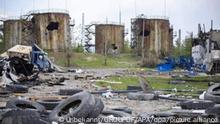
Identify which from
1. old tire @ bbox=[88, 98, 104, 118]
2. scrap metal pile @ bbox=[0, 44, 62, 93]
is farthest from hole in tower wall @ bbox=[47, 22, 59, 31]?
old tire @ bbox=[88, 98, 104, 118]

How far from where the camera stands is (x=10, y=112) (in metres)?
7.99

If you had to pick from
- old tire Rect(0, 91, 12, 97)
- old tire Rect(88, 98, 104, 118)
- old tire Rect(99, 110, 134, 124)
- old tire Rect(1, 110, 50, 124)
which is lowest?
old tire Rect(0, 91, 12, 97)

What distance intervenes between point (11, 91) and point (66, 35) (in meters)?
44.2

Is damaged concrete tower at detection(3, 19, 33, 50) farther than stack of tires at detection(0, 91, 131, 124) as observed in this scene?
Yes

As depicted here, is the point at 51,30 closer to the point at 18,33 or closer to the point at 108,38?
the point at 18,33

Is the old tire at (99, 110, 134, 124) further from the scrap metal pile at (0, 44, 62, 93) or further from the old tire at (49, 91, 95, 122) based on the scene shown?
the scrap metal pile at (0, 44, 62, 93)

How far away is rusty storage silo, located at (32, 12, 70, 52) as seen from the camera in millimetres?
59406

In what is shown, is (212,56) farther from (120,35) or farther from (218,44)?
(120,35)

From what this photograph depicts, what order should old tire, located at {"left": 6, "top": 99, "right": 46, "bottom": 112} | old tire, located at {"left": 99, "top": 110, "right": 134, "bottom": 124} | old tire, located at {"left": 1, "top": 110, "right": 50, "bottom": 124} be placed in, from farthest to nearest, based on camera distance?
old tire, located at {"left": 6, "top": 99, "right": 46, "bottom": 112}, old tire, located at {"left": 99, "top": 110, "right": 134, "bottom": 124}, old tire, located at {"left": 1, "top": 110, "right": 50, "bottom": 124}

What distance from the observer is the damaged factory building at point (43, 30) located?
195ft

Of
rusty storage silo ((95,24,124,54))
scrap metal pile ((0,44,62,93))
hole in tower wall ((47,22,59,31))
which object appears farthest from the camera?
rusty storage silo ((95,24,124,54))

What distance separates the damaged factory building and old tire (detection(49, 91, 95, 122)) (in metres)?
49.0

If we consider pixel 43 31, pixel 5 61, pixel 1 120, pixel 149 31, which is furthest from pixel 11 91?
pixel 149 31

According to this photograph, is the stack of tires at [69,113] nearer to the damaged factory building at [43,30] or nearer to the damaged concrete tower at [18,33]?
the damaged factory building at [43,30]
